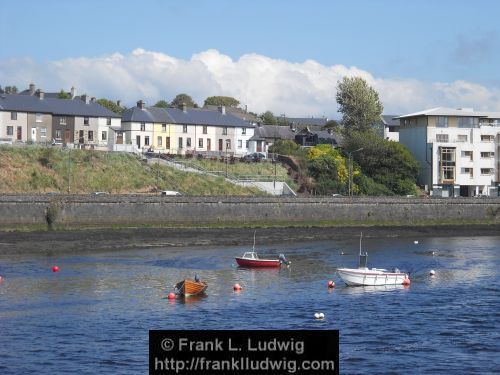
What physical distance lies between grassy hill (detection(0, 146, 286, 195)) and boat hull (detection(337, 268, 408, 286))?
154 ft

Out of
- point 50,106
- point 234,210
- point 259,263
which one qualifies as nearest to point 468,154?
point 234,210

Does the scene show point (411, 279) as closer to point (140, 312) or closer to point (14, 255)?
point (140, 312)

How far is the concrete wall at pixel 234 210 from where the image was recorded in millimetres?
80688

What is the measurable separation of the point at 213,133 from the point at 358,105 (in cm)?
2565

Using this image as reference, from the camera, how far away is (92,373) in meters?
32.1

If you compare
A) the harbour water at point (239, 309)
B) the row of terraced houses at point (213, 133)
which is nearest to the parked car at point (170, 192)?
the row of terraced houses at point (213, 133)

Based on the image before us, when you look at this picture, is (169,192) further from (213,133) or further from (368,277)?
(368,277)

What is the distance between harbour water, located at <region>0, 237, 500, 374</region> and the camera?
114 ft

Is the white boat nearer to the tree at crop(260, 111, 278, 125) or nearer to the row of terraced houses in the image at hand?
the row of terraced houses

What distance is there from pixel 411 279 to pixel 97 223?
35.9m

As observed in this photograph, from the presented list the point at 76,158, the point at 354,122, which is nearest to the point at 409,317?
the point at 76,158

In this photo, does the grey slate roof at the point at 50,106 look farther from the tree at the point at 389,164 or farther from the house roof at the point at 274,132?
the tree at the point at 389,164

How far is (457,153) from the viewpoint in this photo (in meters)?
120

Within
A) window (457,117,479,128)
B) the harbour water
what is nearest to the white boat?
the harbour water
